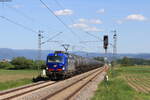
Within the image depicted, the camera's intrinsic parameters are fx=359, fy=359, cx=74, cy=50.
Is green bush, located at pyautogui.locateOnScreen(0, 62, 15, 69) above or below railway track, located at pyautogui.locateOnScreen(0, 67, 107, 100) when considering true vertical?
above

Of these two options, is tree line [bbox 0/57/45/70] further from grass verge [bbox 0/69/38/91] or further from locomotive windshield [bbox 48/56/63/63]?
locomotive windshield [bbox 48/56/63/63]

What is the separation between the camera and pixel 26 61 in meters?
125

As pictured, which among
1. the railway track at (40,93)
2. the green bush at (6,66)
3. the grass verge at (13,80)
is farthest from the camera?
the green bush at (6,66)

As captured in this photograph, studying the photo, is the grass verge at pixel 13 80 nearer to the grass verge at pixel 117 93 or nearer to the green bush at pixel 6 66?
the grass verge at pixel 117 93

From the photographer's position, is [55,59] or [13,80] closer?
[55,59]

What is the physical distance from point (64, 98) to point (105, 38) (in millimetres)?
11309

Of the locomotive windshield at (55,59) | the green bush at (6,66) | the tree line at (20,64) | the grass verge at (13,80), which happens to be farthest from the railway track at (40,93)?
the green bush at (6,66)

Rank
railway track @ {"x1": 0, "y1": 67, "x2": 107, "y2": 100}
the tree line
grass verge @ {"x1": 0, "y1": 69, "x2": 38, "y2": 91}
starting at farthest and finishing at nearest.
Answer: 1. the tree line
2. grass verge @ {"x1": 0, "y1": 69, "x2": 38, "y2": 91}
3. railway track @ {"x1": 0, "y1": 67, "x2": 107, "y2": 100}

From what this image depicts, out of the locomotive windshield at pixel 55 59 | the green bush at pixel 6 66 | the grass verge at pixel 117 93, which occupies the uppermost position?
the locomotive windshield at pixel 55 59

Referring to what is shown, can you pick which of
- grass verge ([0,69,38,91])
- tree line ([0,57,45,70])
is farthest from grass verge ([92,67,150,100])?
tree line ([0,57,45,70])

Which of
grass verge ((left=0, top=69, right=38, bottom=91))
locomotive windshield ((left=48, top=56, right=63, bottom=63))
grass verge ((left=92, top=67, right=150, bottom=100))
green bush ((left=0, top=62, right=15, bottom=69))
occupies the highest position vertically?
locomotive windshield ((left=48, top=56, right=63, bottom=63))

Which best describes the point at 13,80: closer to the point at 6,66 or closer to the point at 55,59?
the point at 55,59

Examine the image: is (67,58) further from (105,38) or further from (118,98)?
(118,98)

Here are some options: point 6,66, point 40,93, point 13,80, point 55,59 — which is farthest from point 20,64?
point 40,93
